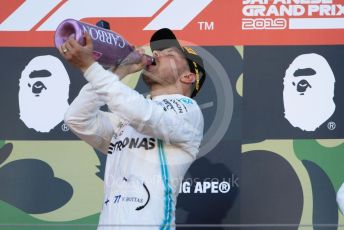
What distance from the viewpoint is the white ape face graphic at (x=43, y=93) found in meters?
2.73

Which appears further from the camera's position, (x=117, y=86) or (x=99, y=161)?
(x=99, y=161)

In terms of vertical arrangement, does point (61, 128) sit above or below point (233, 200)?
above

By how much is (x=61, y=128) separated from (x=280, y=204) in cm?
77

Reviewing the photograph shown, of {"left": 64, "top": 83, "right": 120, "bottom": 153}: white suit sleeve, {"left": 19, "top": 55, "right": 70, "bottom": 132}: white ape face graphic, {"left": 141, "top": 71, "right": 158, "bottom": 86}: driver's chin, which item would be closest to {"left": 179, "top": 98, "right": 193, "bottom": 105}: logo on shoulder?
{"left": 141, "top": 71, "right": 158, "bottom": 86}: driver's chin

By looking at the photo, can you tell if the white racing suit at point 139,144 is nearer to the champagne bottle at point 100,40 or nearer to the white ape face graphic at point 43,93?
the champagne bottle at point 100,40

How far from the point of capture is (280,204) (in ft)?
8.59

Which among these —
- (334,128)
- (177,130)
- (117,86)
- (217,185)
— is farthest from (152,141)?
(334,128)

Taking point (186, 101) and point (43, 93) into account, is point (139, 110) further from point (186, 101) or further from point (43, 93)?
point (43, 93)

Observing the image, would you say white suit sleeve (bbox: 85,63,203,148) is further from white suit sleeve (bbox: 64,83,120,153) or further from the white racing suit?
white suit sleeve (bbox: 64,83,120,153)

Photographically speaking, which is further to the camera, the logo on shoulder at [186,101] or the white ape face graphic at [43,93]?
the white ape face graphic at [43,93]

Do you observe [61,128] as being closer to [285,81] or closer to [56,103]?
[56,103]

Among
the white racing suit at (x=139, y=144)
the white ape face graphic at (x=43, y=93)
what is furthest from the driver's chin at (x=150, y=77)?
the white ape face graphic at (x=43, y=93)

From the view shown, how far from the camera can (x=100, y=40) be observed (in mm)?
2029

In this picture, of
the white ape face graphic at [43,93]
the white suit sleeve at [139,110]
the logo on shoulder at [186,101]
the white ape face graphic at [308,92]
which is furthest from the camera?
the white ape face graphic at [43,93]
